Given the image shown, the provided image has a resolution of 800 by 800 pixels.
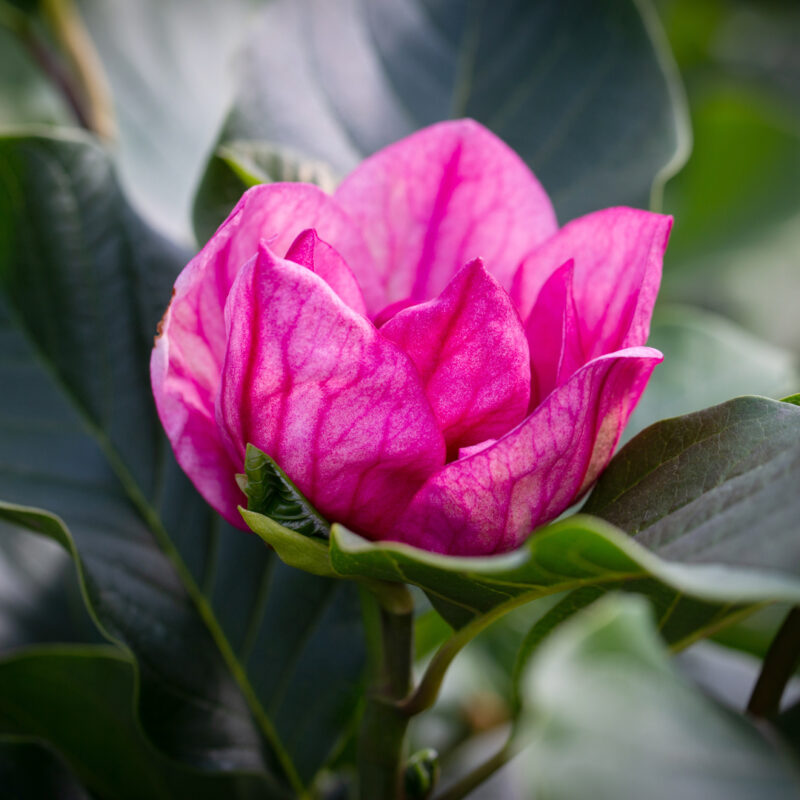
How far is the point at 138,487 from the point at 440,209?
0.27 meters

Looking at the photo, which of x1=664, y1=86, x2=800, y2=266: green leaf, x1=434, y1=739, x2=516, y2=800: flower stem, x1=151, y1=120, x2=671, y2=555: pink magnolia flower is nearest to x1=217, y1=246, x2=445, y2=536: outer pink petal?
x1=151, y1=120, x2=671, y2=555: pink magnolia flower

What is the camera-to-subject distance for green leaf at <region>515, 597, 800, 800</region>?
0.97 feet

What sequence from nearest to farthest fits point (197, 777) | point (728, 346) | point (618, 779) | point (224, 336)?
point (618, 779) → point (224, 336) → point (197, 777) → point (728, 346)

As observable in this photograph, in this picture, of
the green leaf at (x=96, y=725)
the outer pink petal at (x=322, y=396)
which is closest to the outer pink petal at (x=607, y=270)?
the outer pink petal at (x=322, y=396)

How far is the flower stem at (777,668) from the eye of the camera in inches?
19.1

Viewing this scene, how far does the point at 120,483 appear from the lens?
609 mm

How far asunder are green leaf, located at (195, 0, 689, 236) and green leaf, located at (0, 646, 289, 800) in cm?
36

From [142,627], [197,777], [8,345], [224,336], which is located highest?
[224,336]

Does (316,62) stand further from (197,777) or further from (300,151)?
(197,777)

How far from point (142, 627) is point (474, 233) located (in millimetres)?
294

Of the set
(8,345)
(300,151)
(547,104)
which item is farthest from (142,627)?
(547,104)

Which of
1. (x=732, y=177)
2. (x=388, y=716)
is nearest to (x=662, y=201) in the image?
(x=732, y=177)

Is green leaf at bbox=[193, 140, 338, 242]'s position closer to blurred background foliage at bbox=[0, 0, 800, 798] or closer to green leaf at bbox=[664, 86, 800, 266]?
blurred background foliage at bbox=[0, 0, 800, 798]

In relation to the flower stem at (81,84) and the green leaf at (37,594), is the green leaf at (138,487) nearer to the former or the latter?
the green leaf at (37,594)
